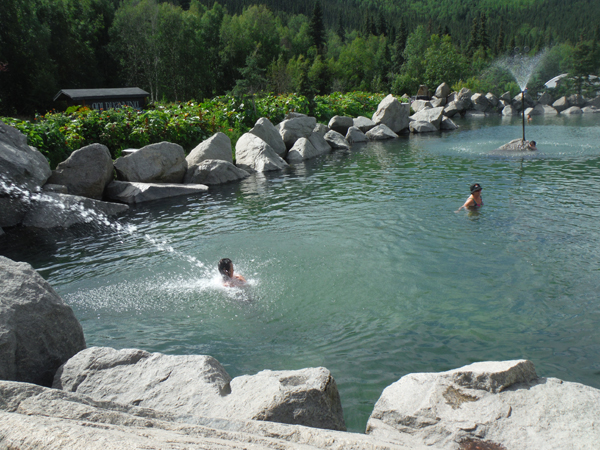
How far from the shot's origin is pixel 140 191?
49.1 feet

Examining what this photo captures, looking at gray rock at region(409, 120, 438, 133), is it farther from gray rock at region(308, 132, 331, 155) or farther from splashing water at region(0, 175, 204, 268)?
splashing water at region(0, 175, 204, 268)

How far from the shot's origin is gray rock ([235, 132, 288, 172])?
1955 cm

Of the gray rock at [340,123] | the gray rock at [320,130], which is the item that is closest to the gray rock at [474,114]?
the gray rock at [340,123]

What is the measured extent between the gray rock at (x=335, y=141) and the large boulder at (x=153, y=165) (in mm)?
10930

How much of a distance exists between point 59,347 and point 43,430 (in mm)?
3296

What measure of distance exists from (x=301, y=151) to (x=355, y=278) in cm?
1512

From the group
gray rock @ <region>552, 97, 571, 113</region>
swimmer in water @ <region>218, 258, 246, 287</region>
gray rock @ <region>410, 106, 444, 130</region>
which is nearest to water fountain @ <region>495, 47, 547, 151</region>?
gray rock @ <region>552, 97, 571, 113</region>

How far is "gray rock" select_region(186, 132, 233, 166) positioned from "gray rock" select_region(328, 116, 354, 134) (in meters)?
12.3

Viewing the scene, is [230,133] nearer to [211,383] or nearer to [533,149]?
[533,149]

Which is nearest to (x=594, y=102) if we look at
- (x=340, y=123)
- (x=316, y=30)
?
(x=316, y=30)

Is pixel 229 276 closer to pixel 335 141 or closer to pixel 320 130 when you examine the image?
pixel 335 141

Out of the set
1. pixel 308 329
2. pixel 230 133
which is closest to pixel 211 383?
pixel 308 329

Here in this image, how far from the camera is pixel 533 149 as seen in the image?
67.5ft

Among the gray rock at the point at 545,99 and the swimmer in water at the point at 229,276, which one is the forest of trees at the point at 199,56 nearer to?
the gray rock at the point at 545,99
